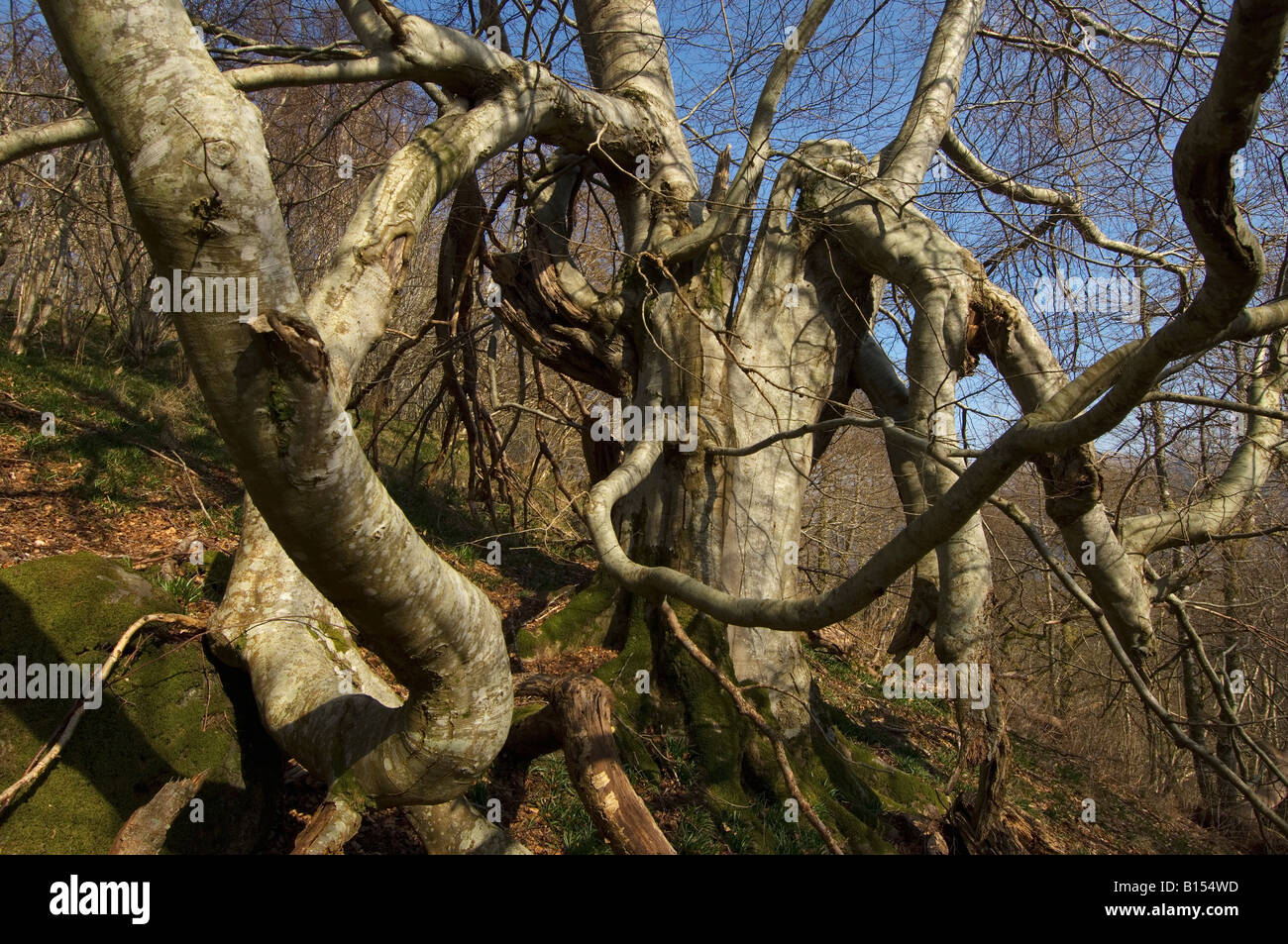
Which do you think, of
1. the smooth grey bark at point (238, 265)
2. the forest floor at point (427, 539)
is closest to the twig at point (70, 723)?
the forest floor at point (427, 539)

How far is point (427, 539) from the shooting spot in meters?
8.45

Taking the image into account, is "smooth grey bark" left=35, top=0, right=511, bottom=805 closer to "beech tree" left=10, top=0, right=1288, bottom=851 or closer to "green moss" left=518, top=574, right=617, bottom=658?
"beech tree" left=10, top=0, right=1288, bottom=851

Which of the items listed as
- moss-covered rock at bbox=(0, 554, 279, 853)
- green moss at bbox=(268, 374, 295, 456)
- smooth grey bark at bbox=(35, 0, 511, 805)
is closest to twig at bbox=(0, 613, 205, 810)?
moss-covered rock at bbox=(0, 554, 279, 853)

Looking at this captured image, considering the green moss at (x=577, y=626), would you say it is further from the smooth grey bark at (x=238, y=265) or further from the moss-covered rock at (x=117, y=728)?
the smooth grey bark at (x=238, y=265)

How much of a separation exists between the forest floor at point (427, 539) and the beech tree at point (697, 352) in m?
0.72

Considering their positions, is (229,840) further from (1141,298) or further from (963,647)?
(1141,298)

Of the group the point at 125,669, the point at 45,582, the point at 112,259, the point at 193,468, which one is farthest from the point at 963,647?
the point at 112,259

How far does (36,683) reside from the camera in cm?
322

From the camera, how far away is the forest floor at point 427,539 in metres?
4.27

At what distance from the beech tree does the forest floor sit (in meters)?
0.72

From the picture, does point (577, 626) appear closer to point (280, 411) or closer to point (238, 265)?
point (280, 411)

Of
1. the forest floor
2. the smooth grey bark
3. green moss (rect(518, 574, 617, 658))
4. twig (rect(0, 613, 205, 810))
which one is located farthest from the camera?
green moss (rect(518, 574, 617, 658))

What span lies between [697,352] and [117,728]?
12.4ft

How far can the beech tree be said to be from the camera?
68.5 inches
